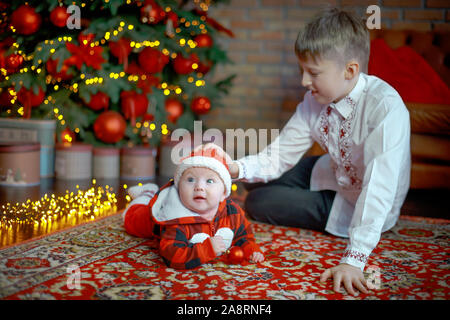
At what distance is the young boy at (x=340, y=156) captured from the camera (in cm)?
115

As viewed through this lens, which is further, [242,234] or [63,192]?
[63,192]

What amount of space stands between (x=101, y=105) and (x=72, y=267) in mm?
1400

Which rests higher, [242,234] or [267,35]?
[267,35]

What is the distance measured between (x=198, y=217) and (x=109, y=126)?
1326 millimetres

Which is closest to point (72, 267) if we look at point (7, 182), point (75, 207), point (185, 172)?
point (185, 172)

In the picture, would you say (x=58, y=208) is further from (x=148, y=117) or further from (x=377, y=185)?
(x=377, y=185)

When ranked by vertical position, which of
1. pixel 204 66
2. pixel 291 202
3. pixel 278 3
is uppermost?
pixel 278 3

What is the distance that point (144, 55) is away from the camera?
2.39m

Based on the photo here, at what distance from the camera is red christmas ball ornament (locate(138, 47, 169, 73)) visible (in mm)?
2385

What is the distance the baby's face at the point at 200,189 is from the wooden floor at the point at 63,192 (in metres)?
0.56

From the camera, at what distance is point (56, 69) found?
221cm

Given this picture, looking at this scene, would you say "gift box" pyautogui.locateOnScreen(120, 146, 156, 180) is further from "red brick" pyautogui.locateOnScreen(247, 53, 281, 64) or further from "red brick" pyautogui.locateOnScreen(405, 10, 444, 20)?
"red brick" pyautogui.locateOnScreen(405, 10, 444, 20)

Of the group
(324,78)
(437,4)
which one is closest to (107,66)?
(324,78)

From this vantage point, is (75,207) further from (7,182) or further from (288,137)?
(288,137)
